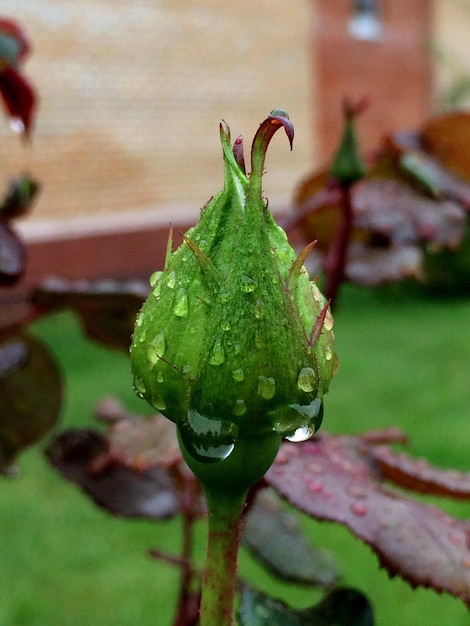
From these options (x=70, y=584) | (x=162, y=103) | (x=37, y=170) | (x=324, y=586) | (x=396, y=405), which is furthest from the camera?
(x=162, y=103)

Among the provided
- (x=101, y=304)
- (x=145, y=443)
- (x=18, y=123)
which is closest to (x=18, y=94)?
(x=18, y=123)

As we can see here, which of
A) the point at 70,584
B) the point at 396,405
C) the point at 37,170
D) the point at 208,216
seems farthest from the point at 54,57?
the point at 208,216

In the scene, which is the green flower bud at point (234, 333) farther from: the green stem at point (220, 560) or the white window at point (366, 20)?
the white window at point (366, 20)

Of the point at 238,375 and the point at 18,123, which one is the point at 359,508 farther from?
the point at 18,123

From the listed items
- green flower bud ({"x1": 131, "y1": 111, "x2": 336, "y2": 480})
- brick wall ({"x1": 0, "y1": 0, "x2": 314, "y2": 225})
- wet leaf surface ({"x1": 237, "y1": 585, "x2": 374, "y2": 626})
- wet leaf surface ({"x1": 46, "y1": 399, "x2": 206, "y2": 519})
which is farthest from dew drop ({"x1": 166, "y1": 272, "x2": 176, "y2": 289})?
brick wall ({"x1": 0, "y1": 0, "x2": 314, "y2": 225})

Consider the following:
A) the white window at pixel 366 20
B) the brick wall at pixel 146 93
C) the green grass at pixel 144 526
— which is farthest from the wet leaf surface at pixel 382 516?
the white window at pixel 366 20

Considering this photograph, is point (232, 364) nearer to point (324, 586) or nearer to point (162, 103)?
point (324, 586)
